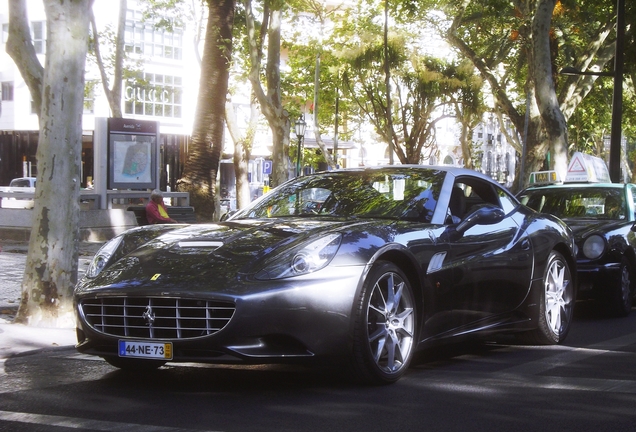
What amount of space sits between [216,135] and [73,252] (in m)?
15.5

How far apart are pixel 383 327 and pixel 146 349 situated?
1.43 meters

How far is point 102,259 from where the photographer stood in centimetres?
636

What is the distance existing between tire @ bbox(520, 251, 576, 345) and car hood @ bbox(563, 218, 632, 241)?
219 cm

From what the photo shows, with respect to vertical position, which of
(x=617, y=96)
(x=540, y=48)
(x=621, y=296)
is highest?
(x=540, y=48)

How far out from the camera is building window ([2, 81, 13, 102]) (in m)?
57.7

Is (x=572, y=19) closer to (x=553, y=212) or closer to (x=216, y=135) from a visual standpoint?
(x=216, y=135)

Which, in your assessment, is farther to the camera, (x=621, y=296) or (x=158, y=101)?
(x=158, y=101)

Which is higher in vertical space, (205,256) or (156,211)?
(156,211)

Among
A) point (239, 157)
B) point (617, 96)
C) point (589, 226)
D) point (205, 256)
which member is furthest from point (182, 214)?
point (239, 157)

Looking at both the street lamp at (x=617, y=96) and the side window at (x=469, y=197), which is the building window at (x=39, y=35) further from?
the side window at (x=469, y=197)

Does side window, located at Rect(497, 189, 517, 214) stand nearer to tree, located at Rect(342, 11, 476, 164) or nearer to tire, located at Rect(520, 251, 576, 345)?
tire, located at Rect(520, 251, 576, 345)

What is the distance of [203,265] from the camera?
575cm

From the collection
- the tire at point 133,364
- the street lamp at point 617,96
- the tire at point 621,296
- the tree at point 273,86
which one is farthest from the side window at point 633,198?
the tree at point 273,86

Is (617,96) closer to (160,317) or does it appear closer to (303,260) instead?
(303,260)
